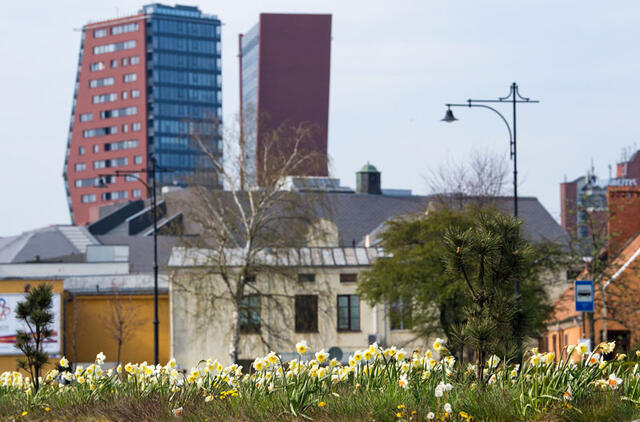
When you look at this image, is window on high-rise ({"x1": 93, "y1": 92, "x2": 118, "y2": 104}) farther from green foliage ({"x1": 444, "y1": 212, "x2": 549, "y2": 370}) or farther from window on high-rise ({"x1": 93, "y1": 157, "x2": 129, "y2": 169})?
green foliage ({"x1": 444, "y1": 212, "x2": 549, "y2": 370})

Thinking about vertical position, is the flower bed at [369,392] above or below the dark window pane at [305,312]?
above

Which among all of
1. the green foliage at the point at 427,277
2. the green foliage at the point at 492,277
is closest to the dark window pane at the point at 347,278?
the green foliage at the point at 427,277

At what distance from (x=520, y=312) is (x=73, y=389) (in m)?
6.43

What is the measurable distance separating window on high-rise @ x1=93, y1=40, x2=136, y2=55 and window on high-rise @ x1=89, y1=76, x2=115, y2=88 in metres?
4.64

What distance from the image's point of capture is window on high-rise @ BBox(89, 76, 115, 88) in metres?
197

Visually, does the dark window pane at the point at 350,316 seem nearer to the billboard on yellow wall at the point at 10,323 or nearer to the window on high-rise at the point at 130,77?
the billboard on yellow wall at the point at 10,323

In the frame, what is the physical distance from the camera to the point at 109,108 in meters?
198

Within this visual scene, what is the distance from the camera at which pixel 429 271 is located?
4569cm

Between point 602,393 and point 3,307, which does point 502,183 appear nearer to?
point 3,307

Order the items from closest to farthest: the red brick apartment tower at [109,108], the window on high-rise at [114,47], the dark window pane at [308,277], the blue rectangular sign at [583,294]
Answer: the blue rectangular sign at [583,294] → the dark window pane at [308,277] → the red brick apartment tower at [109,108] → the window on high-rise at [114,47]

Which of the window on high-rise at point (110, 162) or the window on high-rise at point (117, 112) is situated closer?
the window on high-rise at point (110, 162)

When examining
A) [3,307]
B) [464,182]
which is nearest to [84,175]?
[464,182]

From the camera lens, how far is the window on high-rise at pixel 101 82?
19675cm

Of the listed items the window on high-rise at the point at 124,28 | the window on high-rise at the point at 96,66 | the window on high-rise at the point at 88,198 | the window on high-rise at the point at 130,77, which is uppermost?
the window on high-rise at the point at 124,28
